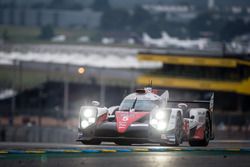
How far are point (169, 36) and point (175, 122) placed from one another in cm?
9895

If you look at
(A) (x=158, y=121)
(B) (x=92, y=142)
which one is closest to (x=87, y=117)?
(B) (x=92, y=142)

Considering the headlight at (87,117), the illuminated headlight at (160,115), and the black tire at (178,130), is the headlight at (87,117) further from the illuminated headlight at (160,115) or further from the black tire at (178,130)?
the black tire at (178,130)

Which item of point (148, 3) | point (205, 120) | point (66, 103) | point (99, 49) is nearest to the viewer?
point (205, 120)

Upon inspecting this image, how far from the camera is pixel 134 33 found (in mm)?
135750

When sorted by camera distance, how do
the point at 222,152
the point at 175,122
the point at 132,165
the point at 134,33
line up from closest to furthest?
the point at 132,165, the point at 222,152, the point at 175,122, the point at 134,33

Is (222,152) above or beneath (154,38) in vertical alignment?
Answer: beneath

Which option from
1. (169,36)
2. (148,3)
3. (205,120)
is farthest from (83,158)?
(148,3)

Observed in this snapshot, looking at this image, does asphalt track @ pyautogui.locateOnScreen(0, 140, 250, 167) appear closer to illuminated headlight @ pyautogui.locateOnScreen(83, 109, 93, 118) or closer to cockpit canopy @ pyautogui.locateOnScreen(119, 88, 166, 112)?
illuminated headlight @ pyautogui.locateOnScreen(83, 109, 93, 118)

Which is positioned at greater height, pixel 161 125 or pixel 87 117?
pixel 87 117

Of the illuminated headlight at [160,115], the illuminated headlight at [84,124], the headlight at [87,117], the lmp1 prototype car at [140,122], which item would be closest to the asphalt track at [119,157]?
the illuminated headlight at [160,115]

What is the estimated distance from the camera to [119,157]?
21562 millimetres

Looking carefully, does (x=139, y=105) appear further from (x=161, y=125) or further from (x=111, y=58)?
(x=111, y=58)

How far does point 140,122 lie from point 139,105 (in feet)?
2.23

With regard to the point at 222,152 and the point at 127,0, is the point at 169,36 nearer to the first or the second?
the point at 127,0
